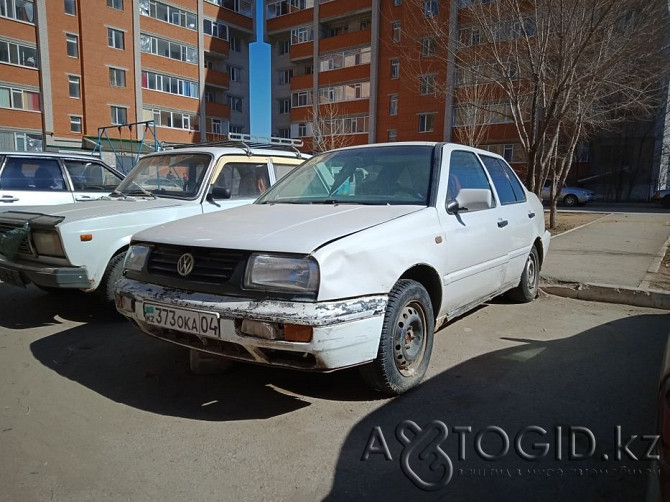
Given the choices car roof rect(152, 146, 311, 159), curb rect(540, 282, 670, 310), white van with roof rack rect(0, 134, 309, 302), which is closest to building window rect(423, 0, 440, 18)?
car roof rect(152, 146, 311, 159)

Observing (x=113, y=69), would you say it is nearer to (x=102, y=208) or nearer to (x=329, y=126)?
(x=329, y=126)

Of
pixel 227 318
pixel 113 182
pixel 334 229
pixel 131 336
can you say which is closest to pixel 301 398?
pixel 227 318

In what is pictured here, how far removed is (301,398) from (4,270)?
3.49 metres

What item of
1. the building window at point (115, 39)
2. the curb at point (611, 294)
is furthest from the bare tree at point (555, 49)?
the building window at point (115, 39)

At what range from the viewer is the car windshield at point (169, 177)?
546cm

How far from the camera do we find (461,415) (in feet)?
9.91

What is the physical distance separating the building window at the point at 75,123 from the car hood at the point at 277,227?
3509 centimetres

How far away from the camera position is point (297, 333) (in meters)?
2.63

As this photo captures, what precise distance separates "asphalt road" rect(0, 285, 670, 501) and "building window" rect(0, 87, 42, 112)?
33.4 m

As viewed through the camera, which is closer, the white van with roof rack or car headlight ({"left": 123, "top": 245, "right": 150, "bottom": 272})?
car headlight ({"left": 123, "top": 245, "right": 150, "bottom": 272})

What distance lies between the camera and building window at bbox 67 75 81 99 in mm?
33031

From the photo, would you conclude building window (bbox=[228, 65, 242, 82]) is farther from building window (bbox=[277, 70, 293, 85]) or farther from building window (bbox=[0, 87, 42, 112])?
building window (bbox=[0, 87, 42, 112])

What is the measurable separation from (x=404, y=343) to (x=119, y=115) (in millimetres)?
37813

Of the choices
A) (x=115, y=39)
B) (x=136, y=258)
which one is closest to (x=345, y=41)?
(x=115, y=39)
